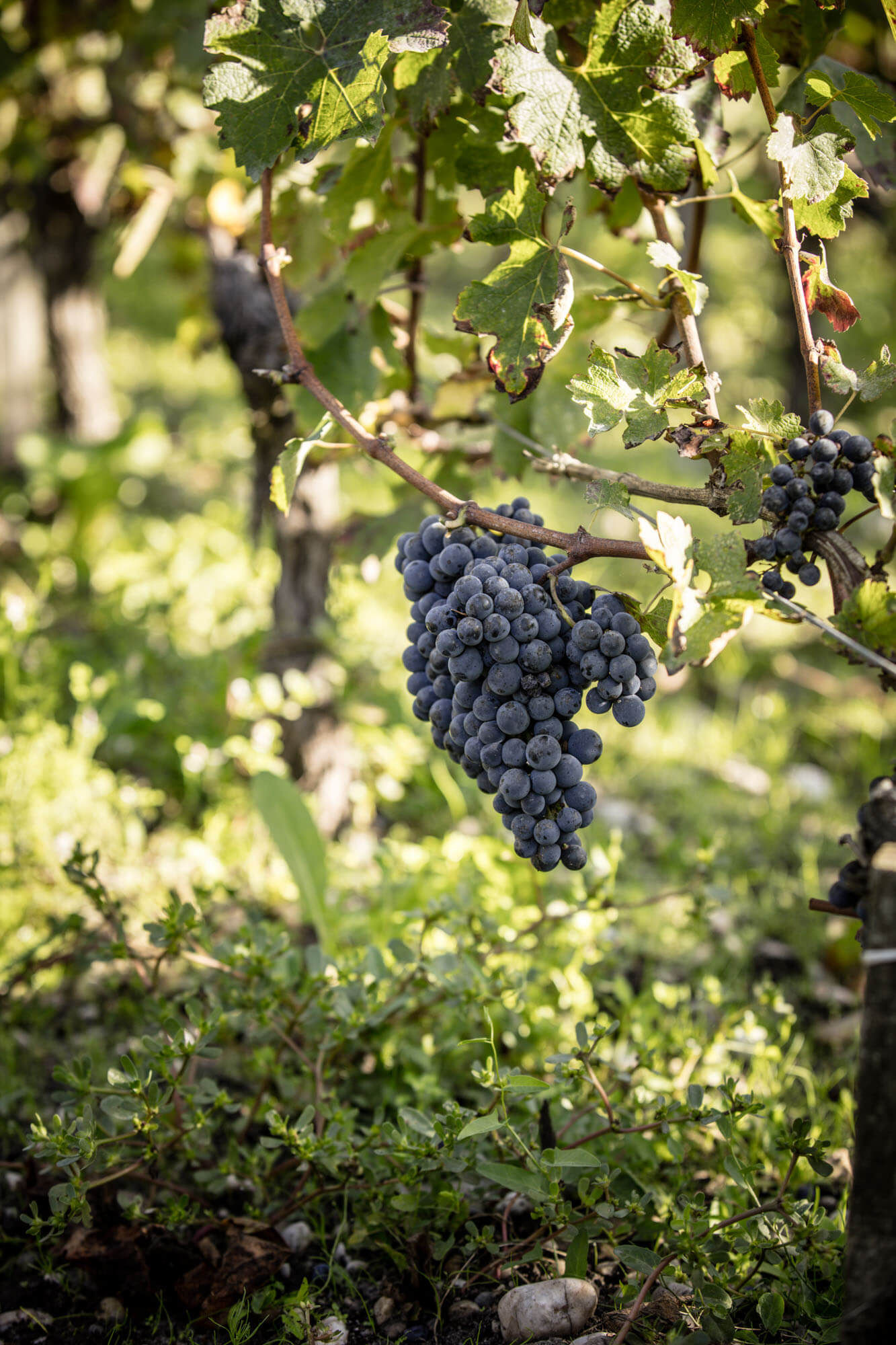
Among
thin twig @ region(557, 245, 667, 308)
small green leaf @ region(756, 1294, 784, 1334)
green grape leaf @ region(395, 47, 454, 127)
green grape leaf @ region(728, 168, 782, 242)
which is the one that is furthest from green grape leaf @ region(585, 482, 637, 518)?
small green leaf @ region(756, 1294, 784, 1334)

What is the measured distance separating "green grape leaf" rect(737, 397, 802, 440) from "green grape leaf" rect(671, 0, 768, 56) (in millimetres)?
451

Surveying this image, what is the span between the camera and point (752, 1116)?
1.56 metres

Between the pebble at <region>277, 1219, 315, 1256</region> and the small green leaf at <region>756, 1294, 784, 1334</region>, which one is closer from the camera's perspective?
the small green leaf at <region>756, 1294, 784, 1334</region>

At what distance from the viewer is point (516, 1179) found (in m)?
1.18

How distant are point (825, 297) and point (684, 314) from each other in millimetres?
182

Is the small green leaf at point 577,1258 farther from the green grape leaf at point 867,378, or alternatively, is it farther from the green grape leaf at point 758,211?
the green grape leaf at point 758,211

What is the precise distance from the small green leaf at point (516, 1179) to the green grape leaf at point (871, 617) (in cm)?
80

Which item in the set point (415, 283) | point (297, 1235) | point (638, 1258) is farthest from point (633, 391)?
point (297, 1235)

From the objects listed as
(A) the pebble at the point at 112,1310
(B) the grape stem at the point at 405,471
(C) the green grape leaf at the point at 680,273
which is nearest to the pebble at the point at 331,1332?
(A) the pebble at the point at 112,1310

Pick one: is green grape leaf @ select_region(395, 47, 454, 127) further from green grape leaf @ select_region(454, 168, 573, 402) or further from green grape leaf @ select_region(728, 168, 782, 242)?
green grape leaf @ select_region(728, 168, 782, 242)

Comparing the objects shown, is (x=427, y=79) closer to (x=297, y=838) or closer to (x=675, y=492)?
(x=675, y=492)

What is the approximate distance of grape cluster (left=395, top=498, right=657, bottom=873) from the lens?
1.04 metres

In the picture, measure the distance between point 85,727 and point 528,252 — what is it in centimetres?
169

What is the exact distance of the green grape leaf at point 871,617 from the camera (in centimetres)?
96
